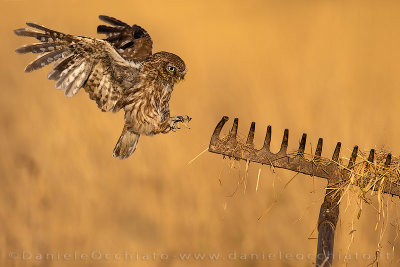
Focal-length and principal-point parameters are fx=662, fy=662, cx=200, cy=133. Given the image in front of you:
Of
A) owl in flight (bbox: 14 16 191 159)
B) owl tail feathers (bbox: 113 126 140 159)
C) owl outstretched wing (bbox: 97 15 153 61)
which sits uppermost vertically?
owl outstretched wing (bbox: 97 15 153 61)

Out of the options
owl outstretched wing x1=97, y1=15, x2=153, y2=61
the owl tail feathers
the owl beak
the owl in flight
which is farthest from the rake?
owl outstretched wing x1=97, y1=15, x2=153, y2=61

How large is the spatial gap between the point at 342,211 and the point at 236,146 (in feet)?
10.2

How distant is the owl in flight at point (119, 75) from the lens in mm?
5648

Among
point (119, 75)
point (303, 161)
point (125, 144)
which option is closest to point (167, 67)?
point (119, 75)

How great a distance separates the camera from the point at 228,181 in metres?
8.91

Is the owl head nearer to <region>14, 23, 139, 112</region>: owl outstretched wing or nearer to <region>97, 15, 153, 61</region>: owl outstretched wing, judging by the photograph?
<region>14, 23, 139, 112</region>: owl outstretched wing

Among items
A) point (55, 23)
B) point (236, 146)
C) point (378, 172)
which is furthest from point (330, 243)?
point (55, 23)

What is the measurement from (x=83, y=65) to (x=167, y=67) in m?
0.74

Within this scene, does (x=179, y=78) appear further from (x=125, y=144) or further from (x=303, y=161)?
(x=303, y=161)

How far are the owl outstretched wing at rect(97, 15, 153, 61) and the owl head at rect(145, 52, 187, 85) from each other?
361 mm

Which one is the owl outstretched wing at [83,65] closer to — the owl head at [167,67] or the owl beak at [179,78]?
the owl head at [167,67]

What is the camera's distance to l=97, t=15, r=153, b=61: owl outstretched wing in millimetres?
6352

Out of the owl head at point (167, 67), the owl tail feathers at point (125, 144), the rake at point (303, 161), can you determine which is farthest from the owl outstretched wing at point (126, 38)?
the rake at point (303, 161)

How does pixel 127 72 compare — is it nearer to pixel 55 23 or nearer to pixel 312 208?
pixel 312 208
